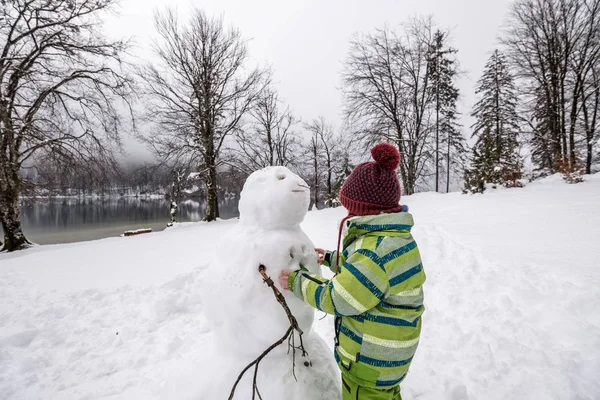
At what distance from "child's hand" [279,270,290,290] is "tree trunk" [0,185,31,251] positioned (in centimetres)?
1218

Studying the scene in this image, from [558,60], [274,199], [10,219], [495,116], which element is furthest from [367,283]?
[495,116]

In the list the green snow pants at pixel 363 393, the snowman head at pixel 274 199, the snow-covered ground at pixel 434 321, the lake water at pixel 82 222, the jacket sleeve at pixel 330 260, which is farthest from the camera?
the lake water at pixel 82 222

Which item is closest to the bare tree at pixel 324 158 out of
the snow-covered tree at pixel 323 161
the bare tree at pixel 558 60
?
the snow-covered tree at pixel 323 161

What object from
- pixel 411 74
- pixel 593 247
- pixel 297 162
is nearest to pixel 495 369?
pixel 593 247

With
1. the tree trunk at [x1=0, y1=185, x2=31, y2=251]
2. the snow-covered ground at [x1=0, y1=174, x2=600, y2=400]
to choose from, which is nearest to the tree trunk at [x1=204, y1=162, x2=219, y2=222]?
the tree trunk at [x1=0, y1=185, x2=31, y2=251]

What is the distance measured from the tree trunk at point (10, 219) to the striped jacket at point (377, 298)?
40.9 ft

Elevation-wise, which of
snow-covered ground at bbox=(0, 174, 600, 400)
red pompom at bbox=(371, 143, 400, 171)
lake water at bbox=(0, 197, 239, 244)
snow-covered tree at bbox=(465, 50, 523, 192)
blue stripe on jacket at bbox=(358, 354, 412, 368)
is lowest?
lake water at bbox=(0, 197, 239, 244)

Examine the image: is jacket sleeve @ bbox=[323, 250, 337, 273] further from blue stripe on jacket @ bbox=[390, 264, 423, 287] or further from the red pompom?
the red pompom

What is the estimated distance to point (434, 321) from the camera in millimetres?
3596

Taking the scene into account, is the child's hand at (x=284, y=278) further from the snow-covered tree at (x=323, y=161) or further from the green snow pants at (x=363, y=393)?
the snow-covered tree at (x=323, y=161)

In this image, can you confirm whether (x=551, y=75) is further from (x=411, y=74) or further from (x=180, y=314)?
(x=180, y=314)

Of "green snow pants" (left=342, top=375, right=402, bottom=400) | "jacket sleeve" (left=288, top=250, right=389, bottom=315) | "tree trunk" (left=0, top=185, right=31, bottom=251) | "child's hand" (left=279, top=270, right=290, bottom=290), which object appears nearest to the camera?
"jacket sleeve" (left=288, top=250, right=389, bottom=315)

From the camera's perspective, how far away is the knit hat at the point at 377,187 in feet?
5.18

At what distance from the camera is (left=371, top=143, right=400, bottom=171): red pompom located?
1.58 meters
